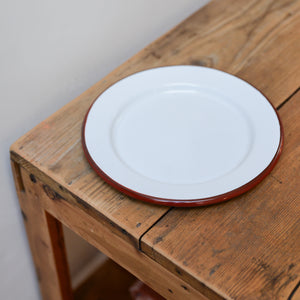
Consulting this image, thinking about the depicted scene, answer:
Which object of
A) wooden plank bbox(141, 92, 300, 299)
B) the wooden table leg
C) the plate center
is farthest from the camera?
the wooden table leg

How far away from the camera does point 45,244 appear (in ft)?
3.07

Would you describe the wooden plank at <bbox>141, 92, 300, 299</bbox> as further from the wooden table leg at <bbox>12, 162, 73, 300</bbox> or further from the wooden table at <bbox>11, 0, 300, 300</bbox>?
the wooden table leg at <bbox>12, 162, 73, 300</bbox>

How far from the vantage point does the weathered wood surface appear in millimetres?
711

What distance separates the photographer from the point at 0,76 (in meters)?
0.79

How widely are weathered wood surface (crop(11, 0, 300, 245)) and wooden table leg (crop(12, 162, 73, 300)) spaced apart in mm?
73

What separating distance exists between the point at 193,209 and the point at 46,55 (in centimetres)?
41

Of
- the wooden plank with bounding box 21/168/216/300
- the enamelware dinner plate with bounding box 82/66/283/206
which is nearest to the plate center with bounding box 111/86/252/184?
the enamelware dinner plate with bounding box 82/66/283/206

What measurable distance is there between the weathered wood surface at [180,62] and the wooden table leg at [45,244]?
73mm

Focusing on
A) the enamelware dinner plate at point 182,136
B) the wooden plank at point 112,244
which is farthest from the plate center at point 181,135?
the wooden plank at point 112,244

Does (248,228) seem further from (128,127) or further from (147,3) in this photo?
(147,3)

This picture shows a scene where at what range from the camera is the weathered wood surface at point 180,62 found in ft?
2.33

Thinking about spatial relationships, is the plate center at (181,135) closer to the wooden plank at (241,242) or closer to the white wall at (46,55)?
the wooden plank at (241,242)

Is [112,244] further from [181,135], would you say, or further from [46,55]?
[46,55]

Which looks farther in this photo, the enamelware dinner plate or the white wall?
the white wall
